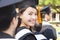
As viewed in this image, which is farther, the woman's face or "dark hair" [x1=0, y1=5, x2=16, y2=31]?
the woman's face

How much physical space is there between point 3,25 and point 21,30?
615 millimetres

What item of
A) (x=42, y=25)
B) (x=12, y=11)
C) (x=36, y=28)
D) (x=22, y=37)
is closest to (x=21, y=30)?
(x=22, y=37)

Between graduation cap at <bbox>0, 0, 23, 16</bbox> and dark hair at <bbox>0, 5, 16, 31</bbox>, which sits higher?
graduation cap at <bbox>0, 0, 23, 16</bbox>

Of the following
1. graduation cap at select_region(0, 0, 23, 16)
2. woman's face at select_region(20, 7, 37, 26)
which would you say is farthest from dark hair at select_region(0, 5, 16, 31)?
woman's face at select_region(20, 7, 37, 26)

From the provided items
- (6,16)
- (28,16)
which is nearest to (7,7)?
(6,16)

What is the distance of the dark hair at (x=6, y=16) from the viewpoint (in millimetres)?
1867

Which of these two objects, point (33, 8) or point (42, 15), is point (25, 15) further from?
point (42, 15)

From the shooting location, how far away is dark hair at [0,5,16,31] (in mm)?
1867

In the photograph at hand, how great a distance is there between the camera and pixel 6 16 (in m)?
1.89

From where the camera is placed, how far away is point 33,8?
2637 millimetres

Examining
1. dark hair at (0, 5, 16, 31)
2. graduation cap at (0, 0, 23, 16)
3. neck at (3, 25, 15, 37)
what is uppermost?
graduation cap at (0, 0, 23, 16)

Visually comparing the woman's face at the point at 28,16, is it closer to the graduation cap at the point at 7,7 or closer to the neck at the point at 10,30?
the graduation cap at the point at 7,7

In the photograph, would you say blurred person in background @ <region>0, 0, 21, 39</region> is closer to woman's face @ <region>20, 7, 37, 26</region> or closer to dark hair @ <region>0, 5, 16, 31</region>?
dark hair @ <region>0, 5, 16, 31</region>

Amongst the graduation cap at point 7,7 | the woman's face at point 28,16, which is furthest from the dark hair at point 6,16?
the woman's face at point 28,16
